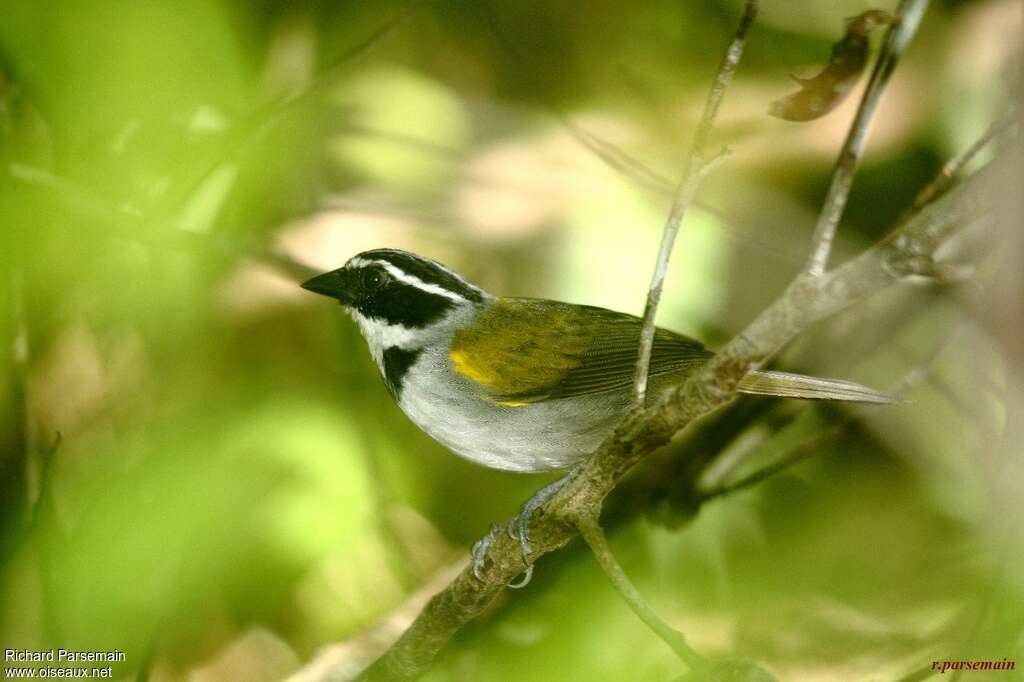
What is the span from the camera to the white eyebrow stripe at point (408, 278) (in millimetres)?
1297

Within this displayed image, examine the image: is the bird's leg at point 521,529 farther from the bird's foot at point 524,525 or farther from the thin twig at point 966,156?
the thin twig at point 966,156

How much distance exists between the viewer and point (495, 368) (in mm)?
1338

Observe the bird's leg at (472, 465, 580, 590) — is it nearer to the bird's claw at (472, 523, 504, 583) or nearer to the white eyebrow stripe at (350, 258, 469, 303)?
the bird's claw at (472, 523, 504, 583)

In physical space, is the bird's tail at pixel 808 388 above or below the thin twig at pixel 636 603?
above

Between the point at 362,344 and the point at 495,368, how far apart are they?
21.3 inches

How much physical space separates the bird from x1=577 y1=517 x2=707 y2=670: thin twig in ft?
0.61

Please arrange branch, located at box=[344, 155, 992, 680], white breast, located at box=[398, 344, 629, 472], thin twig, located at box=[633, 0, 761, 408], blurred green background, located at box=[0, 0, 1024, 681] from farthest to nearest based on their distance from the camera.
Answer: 1. blurred green background, located at box=[0, 0, 1024, 681]
2. white breast, located at box=[398, 344, 629, 472]
3. thin twig, located at box=[633, 0, 761, 408]
4. branch, located at box=[344, 155, 992, 680]

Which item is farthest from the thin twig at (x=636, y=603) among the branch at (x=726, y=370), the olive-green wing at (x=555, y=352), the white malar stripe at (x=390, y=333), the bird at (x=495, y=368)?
the white malar stripe at (x=390, y=333)

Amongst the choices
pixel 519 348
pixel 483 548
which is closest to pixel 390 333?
pixel 519 348

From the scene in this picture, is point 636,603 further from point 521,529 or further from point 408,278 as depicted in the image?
point 408,278

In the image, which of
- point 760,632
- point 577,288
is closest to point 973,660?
point 760,632

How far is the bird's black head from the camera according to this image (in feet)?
4.27

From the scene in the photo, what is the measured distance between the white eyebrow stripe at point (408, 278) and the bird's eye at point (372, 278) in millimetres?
10

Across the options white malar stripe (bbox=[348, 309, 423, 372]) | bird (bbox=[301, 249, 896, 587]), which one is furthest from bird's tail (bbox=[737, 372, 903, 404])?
white malar stripe (bbox=[348, 309, 423, 372])
